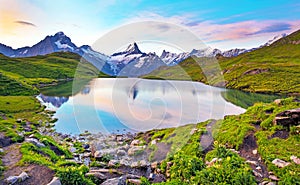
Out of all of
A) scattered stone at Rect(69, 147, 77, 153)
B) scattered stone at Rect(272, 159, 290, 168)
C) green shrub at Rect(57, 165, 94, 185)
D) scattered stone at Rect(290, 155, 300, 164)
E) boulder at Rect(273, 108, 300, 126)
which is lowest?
scattered stone at Rect(69, 147, 77, 153)

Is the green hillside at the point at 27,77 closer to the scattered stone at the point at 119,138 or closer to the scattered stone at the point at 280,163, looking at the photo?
the scattered stone at the point at 119,138

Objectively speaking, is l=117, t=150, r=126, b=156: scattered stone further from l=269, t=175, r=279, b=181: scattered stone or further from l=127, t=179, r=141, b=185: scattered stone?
l=269, t=175, r=279, b=181: scattered stone

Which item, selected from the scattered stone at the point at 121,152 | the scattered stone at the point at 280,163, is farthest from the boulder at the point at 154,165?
the scattered stone at the point at 280,163

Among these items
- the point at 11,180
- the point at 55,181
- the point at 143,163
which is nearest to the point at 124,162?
the point at 143,163

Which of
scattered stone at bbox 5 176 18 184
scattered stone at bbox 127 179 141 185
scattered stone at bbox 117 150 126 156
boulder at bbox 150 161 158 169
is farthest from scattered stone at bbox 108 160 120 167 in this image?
scattered stone at bbox 5 176 18 184

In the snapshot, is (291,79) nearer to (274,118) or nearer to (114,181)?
(274,118)

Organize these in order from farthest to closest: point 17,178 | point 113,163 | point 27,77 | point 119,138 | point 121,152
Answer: point 27,77 < point 119,138 < point 121,152 < point 113,163 < point 17,178

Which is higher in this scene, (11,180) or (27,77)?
(27,77)

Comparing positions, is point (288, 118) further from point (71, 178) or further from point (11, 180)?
point (11, 180)

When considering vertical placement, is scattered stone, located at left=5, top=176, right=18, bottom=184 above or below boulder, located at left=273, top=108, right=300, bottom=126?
below

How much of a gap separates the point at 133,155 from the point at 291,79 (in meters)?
92.0

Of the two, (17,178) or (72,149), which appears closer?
(17,178)

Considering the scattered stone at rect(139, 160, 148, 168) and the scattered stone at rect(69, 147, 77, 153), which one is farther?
the scattered stone at rect(69, 147, 77, 153)

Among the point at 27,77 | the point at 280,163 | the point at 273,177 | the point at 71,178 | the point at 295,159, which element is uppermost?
the point at 27,77
